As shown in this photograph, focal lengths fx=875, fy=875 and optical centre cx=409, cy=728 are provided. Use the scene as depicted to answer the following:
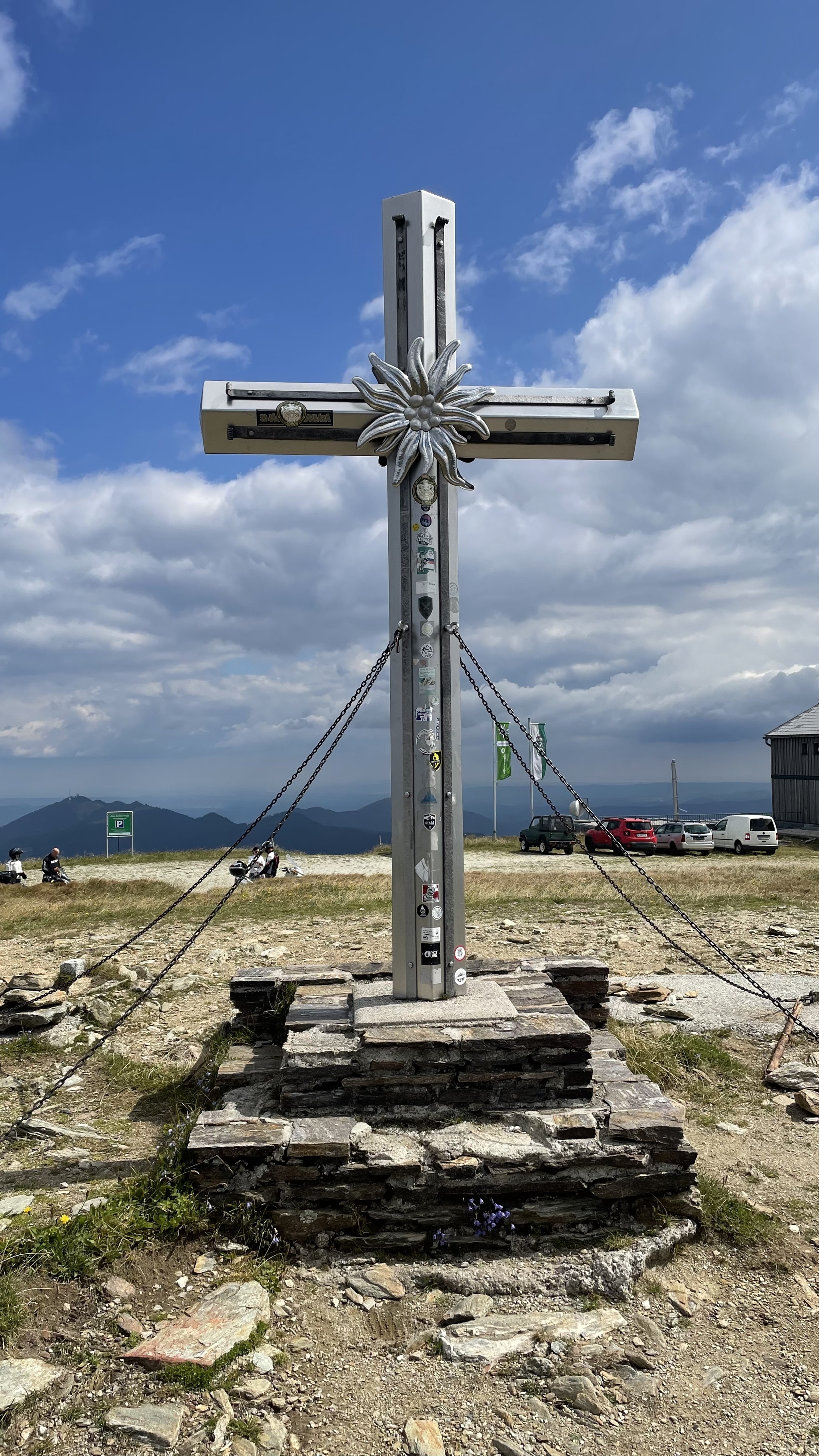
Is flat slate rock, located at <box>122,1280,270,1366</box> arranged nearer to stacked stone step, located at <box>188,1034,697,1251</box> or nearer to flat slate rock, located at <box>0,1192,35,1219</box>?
stacked stone step, located at <box>188,1034,697,1251</box>

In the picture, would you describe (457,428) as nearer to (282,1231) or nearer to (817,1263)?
(282,1231)

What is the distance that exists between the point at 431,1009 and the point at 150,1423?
8.96 feet

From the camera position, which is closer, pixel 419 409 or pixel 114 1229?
pixel 114 1229

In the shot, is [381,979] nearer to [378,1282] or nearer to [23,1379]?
[378,1282]

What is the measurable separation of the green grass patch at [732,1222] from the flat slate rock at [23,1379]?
3.49m

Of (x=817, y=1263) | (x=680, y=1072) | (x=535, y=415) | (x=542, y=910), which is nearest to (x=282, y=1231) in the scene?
(x=817, y=1263)

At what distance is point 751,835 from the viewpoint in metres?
33.9

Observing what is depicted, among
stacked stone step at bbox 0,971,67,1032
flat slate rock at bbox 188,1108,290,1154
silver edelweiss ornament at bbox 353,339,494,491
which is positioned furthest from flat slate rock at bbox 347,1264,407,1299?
stacked stone step at bbox 0,971,67,1032

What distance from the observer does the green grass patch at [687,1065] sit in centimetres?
713

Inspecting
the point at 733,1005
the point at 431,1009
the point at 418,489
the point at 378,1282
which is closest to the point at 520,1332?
the point at 378,1282

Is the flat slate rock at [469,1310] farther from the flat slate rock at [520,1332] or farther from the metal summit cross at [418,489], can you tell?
the metal summit cross at [418,489]

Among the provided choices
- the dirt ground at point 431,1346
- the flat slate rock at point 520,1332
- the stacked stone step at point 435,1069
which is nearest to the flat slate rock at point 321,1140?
the stacked stone step at point 435,1069

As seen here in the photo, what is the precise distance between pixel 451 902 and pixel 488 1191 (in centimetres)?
185

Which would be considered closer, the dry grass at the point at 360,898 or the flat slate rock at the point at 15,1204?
the flat slate rock at the point at 15,1204
